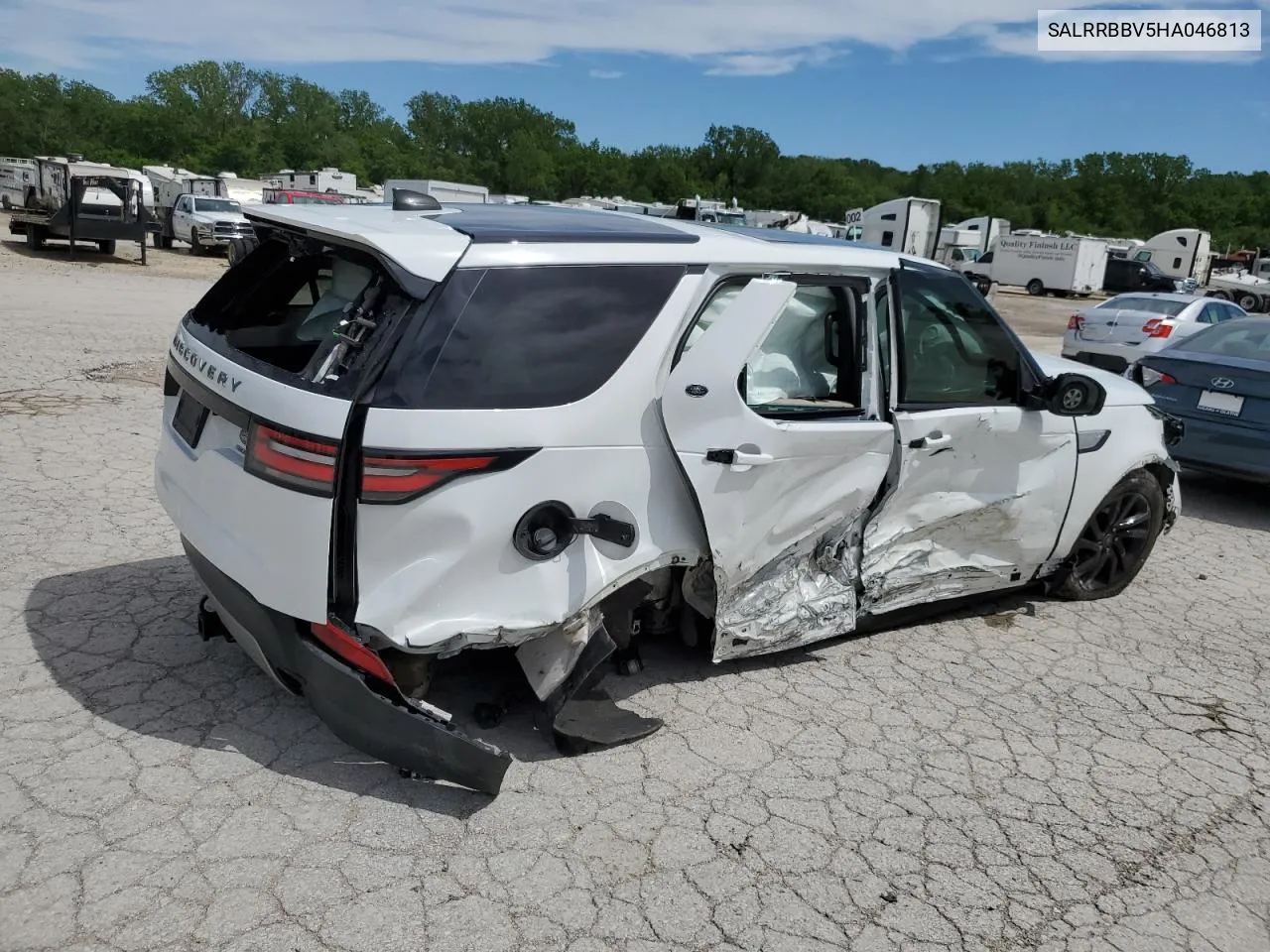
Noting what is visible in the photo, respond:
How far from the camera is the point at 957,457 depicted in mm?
4199

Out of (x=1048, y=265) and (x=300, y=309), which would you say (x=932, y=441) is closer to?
(x=300, y=309)

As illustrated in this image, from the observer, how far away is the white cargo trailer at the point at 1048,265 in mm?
40281

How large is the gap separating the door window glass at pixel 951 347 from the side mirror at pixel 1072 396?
0.48ft

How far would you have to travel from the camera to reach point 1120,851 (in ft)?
10.5

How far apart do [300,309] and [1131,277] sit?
4625 centimetres

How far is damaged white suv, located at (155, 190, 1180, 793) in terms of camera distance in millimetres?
2896

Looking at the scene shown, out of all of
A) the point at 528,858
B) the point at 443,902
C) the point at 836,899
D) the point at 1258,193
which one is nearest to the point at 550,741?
the point at 528,858

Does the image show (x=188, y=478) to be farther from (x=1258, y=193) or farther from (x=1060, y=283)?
(x=1258, y=193)

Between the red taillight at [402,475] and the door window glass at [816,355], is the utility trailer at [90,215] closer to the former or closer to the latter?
the door window glass at [816,355]

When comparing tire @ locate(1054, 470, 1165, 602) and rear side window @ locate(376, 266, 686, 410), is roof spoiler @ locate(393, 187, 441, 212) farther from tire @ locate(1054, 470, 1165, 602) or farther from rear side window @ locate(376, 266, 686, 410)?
tire @ locate(1054, 470, 1165, 602)

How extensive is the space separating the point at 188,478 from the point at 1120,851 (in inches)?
129

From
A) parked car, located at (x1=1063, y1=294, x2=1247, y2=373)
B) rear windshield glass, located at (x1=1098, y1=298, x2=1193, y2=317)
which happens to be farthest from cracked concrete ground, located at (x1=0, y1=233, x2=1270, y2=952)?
rear windshield glass, located at (x1=1098, y1=298, x2=1193, y2=317)

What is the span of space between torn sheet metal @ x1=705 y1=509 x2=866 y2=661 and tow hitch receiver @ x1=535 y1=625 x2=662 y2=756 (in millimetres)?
461

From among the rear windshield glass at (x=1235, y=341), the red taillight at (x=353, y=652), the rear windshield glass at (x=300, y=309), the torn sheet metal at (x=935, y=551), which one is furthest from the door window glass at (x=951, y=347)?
the rear windshield glass at (x=1235, y=341)
